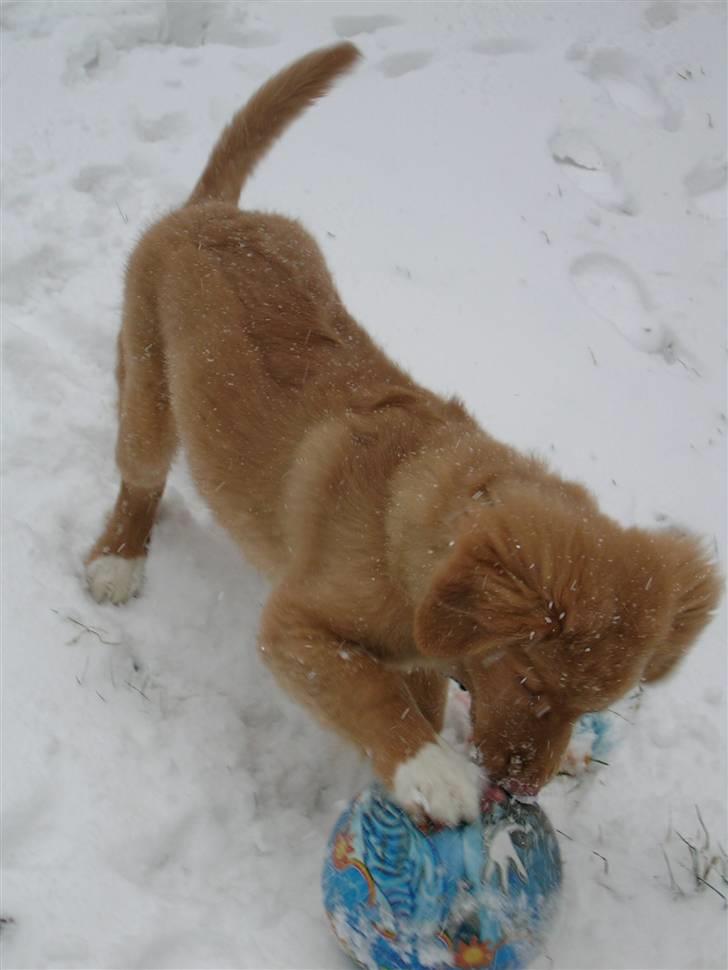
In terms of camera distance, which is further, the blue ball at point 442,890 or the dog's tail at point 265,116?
the dog's tail at point 265,116

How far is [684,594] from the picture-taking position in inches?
82.6

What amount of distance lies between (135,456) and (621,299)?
2781 millimetres

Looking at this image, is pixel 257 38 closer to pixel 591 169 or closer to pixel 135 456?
pixel 591 169

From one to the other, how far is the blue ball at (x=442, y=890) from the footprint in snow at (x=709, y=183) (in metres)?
4.38

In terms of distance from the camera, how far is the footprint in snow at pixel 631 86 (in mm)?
5809

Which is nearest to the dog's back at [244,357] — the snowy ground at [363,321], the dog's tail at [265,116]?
the dog's tail at [265,116]

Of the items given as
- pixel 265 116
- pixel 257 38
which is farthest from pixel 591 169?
pixel 265 116

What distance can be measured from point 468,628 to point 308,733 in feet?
3.83

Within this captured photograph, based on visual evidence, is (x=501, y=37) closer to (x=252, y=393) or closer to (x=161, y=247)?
(x=161, y=247)

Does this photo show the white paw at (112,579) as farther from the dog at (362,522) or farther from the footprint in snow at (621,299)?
the footprint in snow at (621,299)

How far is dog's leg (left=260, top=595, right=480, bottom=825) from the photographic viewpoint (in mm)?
2104

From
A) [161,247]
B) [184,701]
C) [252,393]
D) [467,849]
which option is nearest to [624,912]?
[467,849]

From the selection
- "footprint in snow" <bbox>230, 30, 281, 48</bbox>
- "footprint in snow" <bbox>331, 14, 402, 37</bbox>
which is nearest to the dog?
"footprint in snow" <bbox>230, 30, 281, 48</bbox>

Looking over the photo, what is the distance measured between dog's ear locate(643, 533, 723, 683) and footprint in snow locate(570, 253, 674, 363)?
8.36ft
